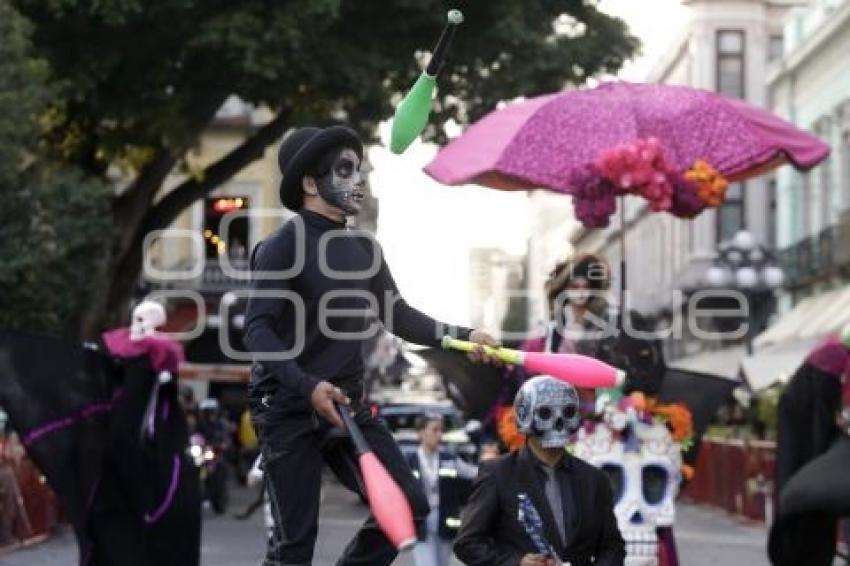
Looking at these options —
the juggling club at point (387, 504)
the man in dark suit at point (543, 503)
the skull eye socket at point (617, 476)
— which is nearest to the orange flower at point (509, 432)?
the skull eye socket at point (617, 476)

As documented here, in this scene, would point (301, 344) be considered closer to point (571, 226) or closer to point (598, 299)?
point (598, 299)

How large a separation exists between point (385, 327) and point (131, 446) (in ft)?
19.4

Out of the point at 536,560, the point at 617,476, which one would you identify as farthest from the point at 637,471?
the point at 536,560

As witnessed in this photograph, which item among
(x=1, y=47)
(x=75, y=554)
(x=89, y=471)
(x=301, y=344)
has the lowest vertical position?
(x=75, y=554)

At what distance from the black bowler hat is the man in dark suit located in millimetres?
1230

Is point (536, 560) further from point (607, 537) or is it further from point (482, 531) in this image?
point (607, 537)

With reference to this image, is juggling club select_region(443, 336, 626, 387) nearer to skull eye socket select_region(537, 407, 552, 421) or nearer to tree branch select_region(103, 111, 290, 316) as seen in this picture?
skull eye socket select_region(537, 407, 552, 421)

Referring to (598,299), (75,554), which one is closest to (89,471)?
(598,299)

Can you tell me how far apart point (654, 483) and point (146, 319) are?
3.33 m

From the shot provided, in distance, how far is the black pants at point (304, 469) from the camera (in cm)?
696

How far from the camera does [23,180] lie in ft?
80.2

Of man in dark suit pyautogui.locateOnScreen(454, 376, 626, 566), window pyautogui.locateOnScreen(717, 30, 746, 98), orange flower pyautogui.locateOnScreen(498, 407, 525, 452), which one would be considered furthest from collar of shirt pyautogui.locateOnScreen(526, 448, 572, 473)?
window pyautogui.locateOnScreen(717, 30, 746, 98)

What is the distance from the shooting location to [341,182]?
23.4 ft

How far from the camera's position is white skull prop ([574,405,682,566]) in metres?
10.8
